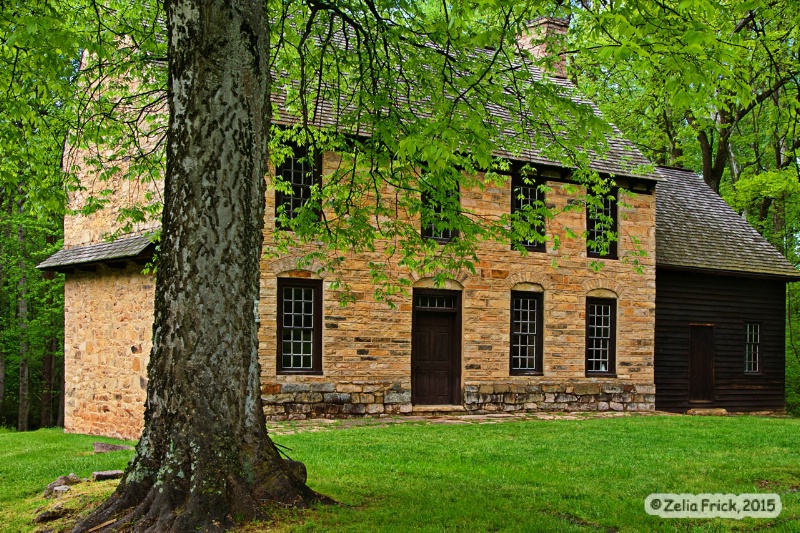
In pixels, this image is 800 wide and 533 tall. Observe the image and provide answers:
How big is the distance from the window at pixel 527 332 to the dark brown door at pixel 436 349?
1405 mm

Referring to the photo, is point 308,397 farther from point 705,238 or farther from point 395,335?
point 705,238

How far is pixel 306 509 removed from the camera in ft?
19.9

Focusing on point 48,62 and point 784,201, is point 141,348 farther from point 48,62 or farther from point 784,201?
point 784,201

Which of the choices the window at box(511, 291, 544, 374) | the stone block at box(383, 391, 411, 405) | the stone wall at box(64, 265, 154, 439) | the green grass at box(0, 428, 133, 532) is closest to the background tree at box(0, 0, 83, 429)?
the green grass at box(0, 428, 133, 532)

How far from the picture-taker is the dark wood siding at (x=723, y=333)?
2022 centimetres

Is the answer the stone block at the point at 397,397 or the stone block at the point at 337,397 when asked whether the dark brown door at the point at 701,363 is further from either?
the stone block at the point at 337,397

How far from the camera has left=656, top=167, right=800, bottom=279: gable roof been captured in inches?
806

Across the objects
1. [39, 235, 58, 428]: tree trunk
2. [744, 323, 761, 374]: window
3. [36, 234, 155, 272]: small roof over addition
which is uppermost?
[36, 234, 155, 272]: small roof over addition

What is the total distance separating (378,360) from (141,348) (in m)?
4.56

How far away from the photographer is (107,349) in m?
16.5

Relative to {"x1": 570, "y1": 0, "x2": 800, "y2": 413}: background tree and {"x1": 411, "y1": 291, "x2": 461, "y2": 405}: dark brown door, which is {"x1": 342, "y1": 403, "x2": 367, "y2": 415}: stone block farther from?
→ {"x1": 570, "y1": 0, "x2": 800, "y2": 413}: background tree

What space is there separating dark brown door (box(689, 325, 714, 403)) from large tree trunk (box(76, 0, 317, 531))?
1690 centimetres

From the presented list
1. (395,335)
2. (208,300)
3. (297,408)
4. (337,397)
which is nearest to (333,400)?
(337,397)

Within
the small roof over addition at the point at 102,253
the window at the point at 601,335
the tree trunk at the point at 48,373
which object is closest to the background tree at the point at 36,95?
the small roof over addition at the point at 102,253
